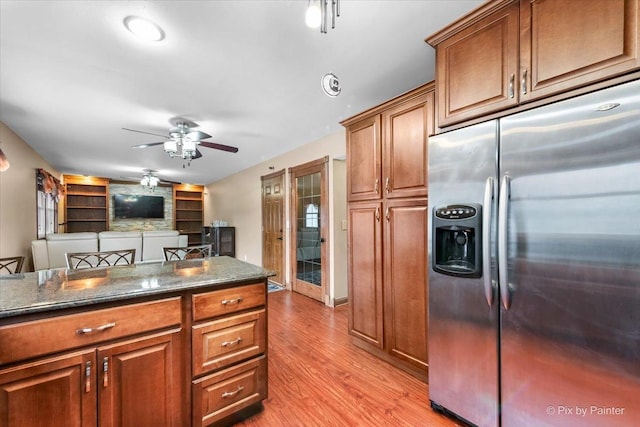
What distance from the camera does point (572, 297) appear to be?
46.5 inches

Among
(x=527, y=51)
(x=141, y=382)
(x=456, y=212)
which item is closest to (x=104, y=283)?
(x=141, y=382)

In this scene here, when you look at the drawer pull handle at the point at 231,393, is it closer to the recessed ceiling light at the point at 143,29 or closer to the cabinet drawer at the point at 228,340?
the cabinet drawer at the point at 228,340

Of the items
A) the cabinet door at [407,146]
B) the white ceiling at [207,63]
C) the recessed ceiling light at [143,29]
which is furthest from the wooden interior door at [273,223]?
the recessed ceiling light at [143,29]

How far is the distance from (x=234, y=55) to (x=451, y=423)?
290cm

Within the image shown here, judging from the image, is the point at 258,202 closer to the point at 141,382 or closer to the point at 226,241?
the point at 226,241

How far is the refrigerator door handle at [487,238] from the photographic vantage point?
4.62 feet

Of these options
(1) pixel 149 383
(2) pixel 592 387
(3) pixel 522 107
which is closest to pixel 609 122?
(3) pixel 522 107

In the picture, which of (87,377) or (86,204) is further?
(86,204)

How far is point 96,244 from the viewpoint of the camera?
4.58 m

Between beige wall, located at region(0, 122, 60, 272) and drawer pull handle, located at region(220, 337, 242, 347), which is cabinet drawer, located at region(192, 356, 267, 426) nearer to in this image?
drawer pull handle, located at region(220, 337, 242, 347)

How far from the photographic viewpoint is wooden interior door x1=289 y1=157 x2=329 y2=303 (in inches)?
157

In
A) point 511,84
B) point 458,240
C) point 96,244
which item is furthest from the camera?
point 96,244

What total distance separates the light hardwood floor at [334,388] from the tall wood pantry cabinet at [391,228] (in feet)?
0.59

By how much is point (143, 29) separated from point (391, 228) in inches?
87.2
